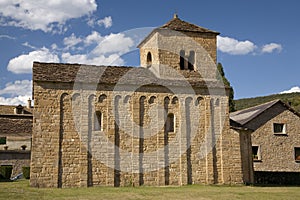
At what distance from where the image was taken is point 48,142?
63.6 feet

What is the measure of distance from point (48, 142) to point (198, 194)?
8.71 m

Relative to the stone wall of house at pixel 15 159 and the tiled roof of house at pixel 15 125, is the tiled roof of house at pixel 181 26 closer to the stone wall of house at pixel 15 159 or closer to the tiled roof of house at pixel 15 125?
the stone wall of house at pixel 15 159

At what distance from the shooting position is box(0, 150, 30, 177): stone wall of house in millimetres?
32469

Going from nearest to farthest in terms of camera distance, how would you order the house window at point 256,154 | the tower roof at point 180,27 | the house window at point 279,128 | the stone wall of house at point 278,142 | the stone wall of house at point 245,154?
the stone wall of house at point 245,154
the tower roof at point 180,27
the house window at point 256,154
the stone wall of house at point 278,142
the house window at point 279,128

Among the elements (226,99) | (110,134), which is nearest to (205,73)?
(226,99)

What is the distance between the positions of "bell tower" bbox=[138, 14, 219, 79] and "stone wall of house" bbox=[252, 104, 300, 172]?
9.76 metres

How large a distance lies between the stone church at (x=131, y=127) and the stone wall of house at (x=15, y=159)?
1520 centimetres

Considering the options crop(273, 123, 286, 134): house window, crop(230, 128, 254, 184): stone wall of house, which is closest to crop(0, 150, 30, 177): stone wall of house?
crop(230, 128, 254, 184): stone wall of house

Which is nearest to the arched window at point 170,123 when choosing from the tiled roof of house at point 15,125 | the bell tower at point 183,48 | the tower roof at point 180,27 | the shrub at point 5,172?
the bell tower at point 183,48

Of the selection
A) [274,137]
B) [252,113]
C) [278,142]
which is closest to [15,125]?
[252,113]

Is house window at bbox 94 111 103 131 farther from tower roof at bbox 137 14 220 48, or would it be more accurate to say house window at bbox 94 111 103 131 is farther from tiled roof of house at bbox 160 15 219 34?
tiled roof of house at bbox 160 15 219 34

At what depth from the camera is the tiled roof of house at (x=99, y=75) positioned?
20.4 m

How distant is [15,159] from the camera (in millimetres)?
32812

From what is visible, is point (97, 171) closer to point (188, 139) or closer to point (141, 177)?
point (141, 177)
